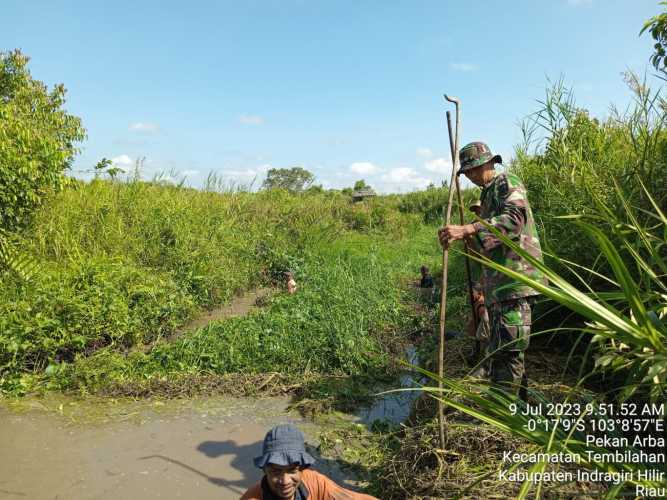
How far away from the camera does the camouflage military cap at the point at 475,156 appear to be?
10.0ft

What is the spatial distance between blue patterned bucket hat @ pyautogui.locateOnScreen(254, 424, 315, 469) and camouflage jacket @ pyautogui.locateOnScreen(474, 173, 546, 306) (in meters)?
1.59

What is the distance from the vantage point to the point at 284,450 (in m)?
1.88

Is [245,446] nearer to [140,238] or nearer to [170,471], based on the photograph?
[170,471]

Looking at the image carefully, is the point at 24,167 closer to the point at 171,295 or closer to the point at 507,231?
the point at 171,295

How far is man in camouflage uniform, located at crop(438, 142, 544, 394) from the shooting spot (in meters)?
2.85

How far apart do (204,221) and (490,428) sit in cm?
699

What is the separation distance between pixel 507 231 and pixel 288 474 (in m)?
1.94

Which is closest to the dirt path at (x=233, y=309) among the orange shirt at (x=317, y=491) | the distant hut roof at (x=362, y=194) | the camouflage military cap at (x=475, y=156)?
the orange shirt at (x=317, y=491)

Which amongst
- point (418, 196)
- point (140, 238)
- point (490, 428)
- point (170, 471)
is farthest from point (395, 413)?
point (418, 196)

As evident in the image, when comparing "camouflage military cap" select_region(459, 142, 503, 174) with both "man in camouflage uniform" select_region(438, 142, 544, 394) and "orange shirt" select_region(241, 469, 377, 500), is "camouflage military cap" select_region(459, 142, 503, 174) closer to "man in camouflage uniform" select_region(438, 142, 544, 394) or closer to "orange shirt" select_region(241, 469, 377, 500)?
"man in camouflage uniform" select_region(438, 142, 544, 394)

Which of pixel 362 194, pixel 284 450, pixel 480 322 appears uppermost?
pixel 362 194

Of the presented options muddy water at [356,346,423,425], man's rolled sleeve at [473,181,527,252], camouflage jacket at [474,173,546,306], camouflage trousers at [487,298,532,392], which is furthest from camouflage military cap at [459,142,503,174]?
muddy water at [356,346,423,425]

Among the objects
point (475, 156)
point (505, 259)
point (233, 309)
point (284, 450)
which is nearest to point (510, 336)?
point (505, 259)

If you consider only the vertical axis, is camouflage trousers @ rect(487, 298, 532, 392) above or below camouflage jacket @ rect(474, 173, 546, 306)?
below
